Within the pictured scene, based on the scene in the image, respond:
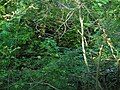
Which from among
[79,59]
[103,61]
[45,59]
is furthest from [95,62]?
[45,59]

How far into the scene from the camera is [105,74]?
9.92ft

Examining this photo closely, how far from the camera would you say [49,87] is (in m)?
3.02

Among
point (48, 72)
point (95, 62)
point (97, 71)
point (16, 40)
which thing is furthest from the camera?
point (16, 40)

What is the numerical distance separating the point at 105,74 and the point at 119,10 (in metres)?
1.54

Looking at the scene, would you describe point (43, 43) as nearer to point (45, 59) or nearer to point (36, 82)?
point (45, 59)

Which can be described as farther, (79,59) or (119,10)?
(119,10)

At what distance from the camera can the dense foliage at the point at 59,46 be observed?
299 cm

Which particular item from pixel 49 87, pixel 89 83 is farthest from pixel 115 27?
pixel 49 87

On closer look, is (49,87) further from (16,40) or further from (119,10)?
(119,10)

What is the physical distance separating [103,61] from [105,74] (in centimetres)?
12

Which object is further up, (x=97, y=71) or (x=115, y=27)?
(x=115, y=27)

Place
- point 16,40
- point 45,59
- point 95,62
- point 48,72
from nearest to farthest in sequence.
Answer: point 95,62 → point 48,72 → point 45,59 → point 16,40

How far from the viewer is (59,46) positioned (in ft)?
14.3

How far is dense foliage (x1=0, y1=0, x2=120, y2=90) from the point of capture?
2.99m
